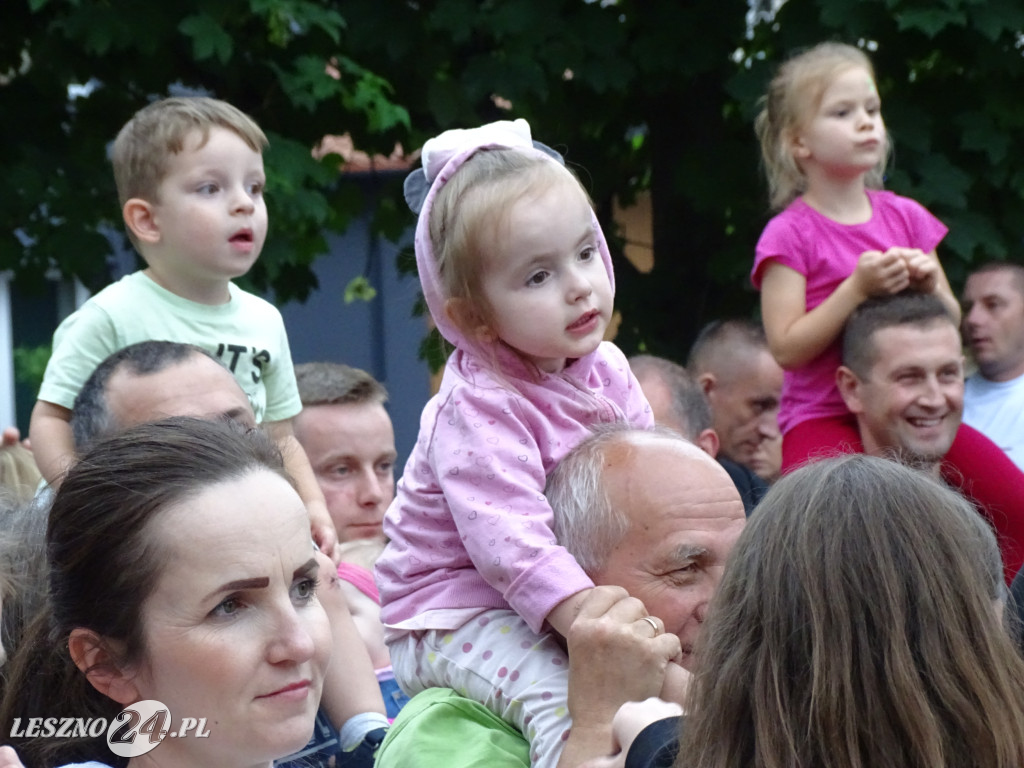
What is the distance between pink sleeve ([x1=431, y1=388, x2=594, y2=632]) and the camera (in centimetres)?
232

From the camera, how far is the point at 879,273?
3674 millimetres

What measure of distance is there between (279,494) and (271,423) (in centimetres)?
195

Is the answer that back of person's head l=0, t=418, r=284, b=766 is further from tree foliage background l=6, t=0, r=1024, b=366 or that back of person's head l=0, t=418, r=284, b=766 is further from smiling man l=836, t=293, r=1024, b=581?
tree foliage background l=6, t=0, r=1024, b=366

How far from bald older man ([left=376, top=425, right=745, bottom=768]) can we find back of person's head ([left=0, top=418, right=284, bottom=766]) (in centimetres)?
57

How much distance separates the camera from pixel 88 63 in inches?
234

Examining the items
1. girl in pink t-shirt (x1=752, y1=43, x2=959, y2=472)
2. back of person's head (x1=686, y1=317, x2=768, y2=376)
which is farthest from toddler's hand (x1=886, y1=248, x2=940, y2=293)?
back of person's head (x1=686, y1=317, x2=768, y2=376)

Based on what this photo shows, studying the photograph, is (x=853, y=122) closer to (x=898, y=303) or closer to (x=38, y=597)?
(x=898, y=303)

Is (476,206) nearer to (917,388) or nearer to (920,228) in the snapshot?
(917,388)

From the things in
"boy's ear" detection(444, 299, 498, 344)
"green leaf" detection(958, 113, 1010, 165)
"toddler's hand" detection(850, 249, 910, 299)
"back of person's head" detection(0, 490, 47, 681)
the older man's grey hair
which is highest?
"green leaf" detection(958, 113, 1010, 165)

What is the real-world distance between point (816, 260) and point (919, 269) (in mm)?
329

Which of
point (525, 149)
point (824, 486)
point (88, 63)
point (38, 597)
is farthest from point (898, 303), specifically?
point (88, 63)

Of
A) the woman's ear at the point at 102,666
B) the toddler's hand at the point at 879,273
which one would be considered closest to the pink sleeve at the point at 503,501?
the woman's ear at the point at 102,666

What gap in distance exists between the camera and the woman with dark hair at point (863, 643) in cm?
171

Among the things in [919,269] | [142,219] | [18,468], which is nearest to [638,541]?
[919,269]
